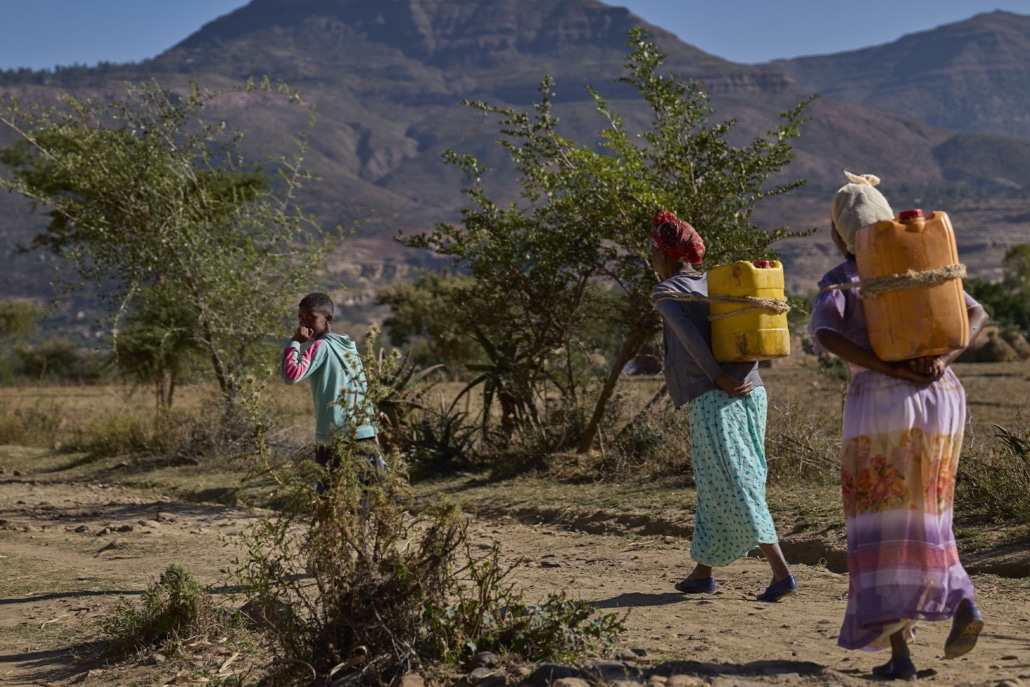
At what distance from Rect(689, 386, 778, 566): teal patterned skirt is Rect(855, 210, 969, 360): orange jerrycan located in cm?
156

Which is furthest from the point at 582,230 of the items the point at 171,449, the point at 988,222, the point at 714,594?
the point at 988,222

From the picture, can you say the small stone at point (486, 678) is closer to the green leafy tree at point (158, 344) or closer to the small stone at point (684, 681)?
the small stone at point (684, 681)

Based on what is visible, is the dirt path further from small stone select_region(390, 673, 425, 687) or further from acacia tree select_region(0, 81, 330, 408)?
acacia tree select_region(0, 81, 330, 408)

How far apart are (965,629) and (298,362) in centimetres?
356

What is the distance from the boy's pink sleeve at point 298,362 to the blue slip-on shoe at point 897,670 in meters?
3.22

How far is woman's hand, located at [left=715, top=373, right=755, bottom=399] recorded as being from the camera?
18.6ft

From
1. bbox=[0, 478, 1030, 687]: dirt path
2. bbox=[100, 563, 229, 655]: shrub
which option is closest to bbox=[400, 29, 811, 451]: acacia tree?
bbox=[0, 478, 1030, 687]: dirt path

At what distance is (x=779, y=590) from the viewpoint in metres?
5.66

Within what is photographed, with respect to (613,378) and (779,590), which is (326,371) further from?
(613,378)

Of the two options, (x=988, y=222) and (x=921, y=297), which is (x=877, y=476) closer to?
(x=921, y=297)

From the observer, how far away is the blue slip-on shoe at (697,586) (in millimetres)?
5922

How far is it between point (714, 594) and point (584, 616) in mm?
1573

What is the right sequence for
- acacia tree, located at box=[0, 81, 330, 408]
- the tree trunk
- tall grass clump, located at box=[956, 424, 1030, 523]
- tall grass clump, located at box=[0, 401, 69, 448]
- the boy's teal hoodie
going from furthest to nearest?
tall grass clump, located at box=[0, 401, 69, 448] < acacia tree, located at box=[0, 81, 330, 408] < the tree trunk < tall grass clump, located at box=[956, 424, 1030, 523] < the boy's teal hoodie

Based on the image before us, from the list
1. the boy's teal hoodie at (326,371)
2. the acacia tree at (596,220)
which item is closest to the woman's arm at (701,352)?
the boy's teal hoodie at (326,371)
